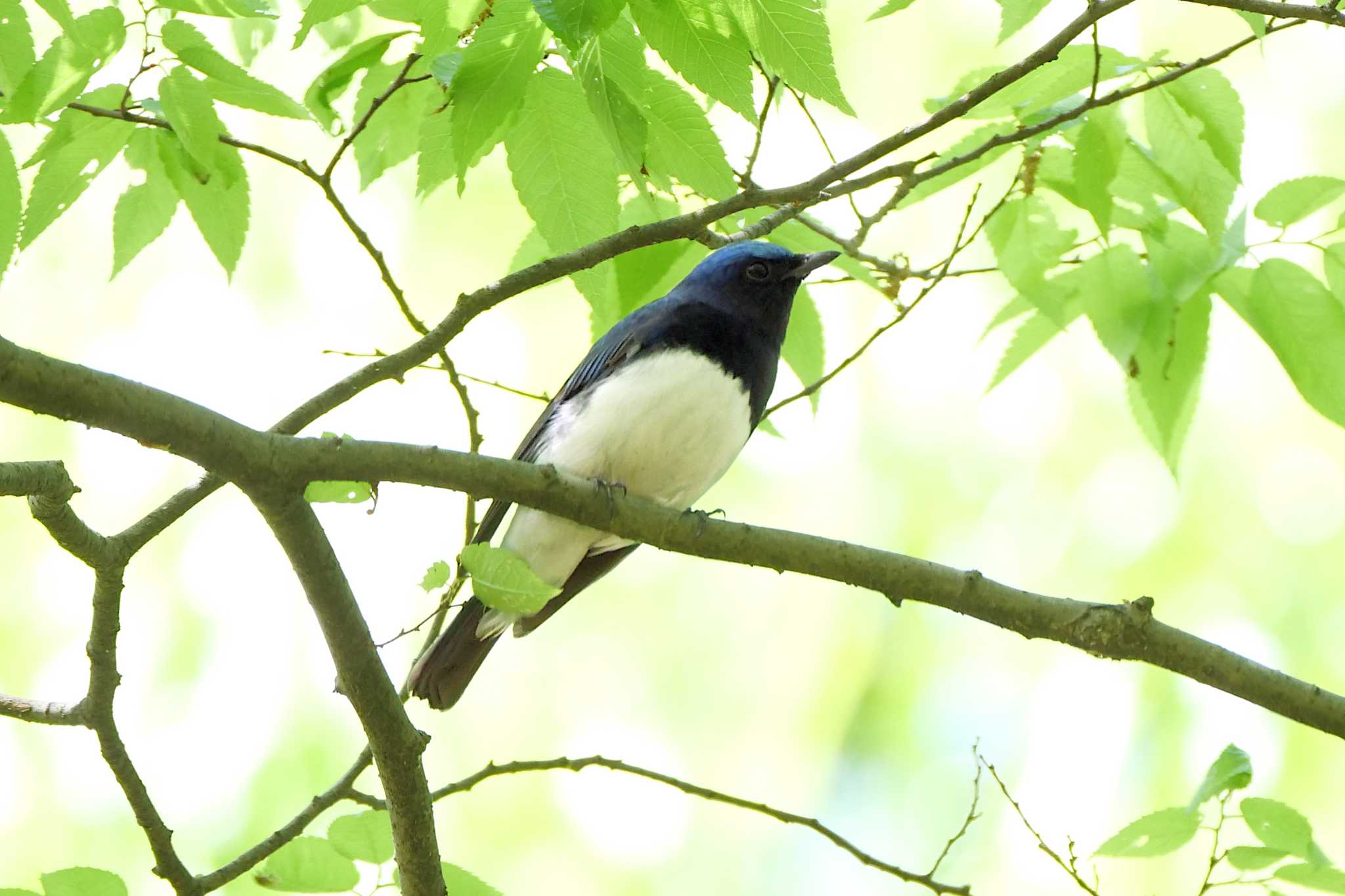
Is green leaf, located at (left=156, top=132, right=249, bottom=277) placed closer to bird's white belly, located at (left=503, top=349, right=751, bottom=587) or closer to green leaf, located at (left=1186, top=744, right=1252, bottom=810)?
bird's white belly, located at (left=503, top=349, right=751, bottom=587)

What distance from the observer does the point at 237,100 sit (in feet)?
8.51

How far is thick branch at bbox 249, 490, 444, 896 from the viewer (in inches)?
97.9

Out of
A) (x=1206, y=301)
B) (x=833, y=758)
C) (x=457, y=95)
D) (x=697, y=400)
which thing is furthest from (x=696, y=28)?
(x=833, y=758)

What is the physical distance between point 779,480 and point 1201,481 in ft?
8.12

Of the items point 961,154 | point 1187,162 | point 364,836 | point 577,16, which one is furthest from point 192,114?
point 1187,162

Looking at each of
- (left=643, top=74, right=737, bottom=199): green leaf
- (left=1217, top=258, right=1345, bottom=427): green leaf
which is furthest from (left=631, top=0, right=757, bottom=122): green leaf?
(left=1217, top=258, right=1345, bottom=427): green leaf

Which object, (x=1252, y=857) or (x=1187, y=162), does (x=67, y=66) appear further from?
(x=1252, y=857)

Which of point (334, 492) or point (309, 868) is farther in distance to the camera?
point (309, 868)

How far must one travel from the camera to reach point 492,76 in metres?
2.24

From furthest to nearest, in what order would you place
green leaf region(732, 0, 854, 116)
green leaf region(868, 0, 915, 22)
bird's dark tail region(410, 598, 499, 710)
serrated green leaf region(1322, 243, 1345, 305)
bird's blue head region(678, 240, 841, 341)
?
bird's blue head region(678, 240, 841, 341)
bird's dark tail region(410, 598, 499, 710)
serrated green leaf region(1322, 243, 1345, 305)
green leaf region(868, 0, 915, 22)
green leaf region(732, 0, 854, 116)

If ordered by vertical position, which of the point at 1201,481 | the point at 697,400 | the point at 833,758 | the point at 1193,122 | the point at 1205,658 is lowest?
the point at 1205,658

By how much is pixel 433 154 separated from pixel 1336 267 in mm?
2059

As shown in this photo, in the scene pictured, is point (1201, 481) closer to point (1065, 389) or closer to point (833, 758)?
point (1065, 389)

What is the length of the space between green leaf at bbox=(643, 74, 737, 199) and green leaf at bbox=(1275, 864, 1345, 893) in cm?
166
